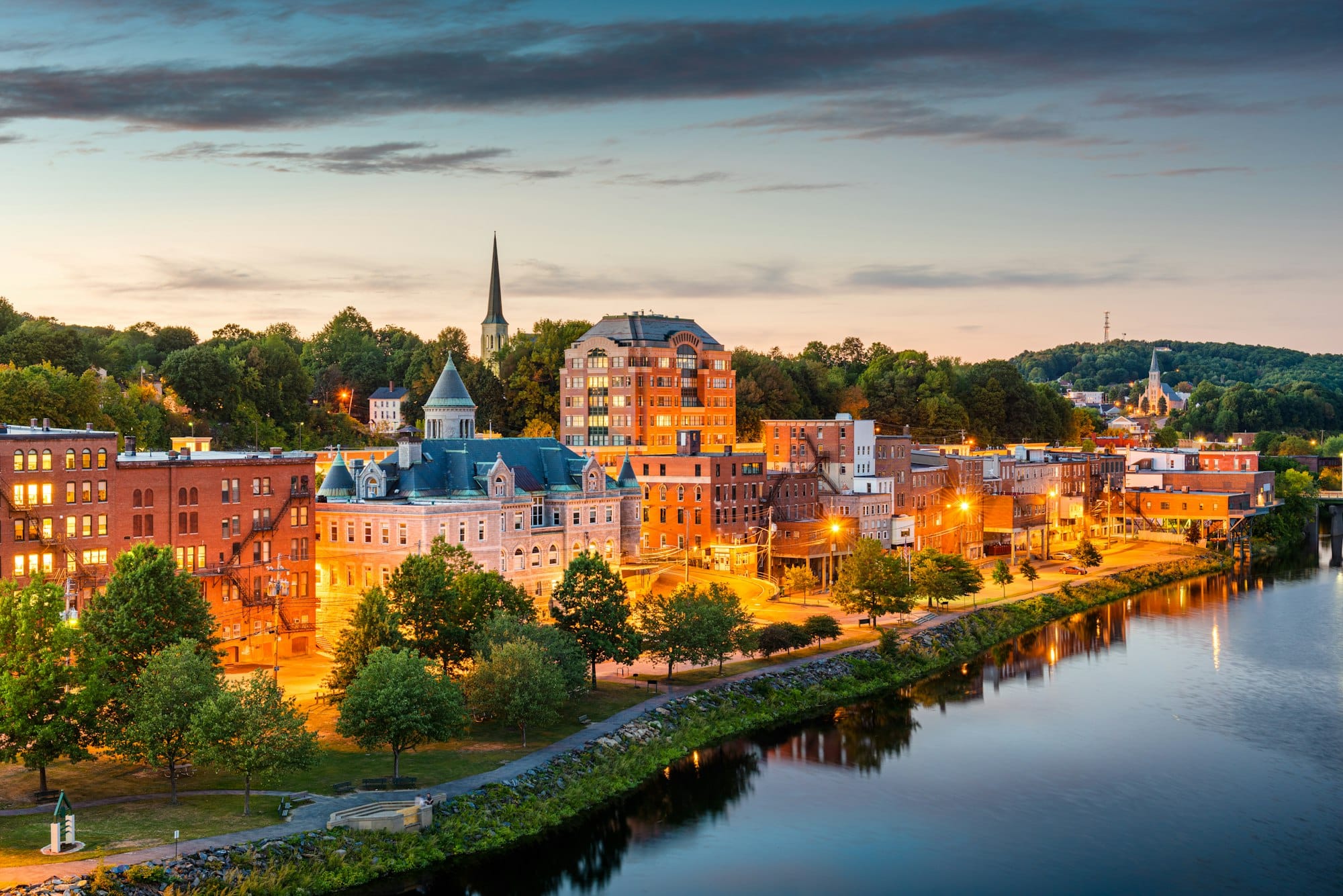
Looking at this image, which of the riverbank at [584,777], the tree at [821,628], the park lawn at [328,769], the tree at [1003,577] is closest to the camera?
the riverbank at [584,777]

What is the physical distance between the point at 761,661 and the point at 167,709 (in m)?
40.1

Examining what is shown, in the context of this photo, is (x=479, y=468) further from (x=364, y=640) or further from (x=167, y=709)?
(x=167, y=709)

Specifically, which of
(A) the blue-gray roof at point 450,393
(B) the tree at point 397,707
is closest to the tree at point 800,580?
(A) the blue-gray roof at point 450,393

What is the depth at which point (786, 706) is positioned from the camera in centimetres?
7731

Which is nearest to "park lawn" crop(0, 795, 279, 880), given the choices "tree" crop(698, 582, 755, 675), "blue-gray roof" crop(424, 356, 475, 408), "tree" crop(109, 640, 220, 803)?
"tree" crop(109, 640, 220, 803)

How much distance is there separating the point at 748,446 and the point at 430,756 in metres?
84.4

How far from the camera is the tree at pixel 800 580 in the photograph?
106 metres

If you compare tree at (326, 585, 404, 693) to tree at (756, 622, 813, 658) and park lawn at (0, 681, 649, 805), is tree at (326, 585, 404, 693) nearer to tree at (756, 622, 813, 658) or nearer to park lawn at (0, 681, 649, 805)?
park lawn at (0, 681, 649, 805)

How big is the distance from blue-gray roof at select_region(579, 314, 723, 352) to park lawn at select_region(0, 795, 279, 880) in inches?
4123

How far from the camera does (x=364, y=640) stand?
2579 inches

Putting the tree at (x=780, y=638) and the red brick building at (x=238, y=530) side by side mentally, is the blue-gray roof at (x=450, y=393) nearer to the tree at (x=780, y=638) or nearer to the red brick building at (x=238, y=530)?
the red brick building at (x=238, y=530)

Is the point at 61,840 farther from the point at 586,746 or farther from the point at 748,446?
the point at 748,446

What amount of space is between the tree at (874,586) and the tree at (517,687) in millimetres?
37019

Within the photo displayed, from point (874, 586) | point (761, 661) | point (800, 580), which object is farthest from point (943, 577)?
point (761, 661)
